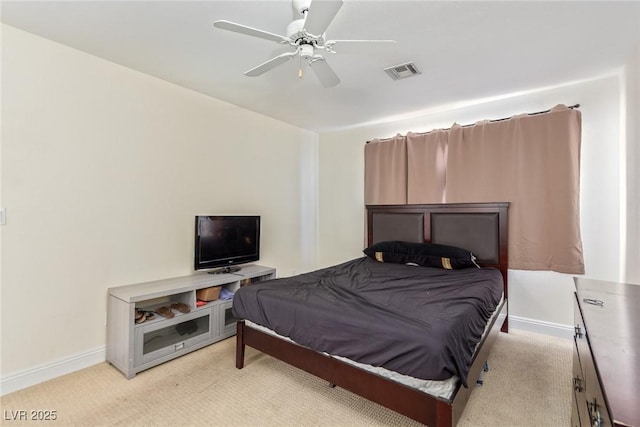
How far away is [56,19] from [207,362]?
284 centimetres

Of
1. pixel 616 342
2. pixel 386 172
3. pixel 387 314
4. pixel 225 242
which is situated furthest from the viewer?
pixel 386 172

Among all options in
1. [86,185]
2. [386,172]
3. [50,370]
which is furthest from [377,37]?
[50,370]

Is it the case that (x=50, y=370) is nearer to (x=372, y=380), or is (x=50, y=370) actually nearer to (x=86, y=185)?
(x=86, y=185)

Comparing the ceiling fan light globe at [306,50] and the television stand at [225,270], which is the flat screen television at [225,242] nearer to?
the television stand at [225,270]

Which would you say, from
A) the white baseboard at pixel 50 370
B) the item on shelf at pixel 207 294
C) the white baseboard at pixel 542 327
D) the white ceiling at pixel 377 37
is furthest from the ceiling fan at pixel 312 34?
the white baseboard at pixel 542 327

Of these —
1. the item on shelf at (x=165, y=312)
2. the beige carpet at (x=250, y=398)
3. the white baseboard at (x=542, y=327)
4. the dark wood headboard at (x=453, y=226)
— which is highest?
the dark wood headboard at (x=453, y=226)

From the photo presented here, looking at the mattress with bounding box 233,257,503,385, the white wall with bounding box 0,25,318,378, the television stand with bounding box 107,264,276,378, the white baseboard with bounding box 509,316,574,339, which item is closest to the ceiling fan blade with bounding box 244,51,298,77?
the white wall with bounding box 0,25,318,378

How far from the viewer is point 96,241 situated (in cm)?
264

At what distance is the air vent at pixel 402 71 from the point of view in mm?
2748

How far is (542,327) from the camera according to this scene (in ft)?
10.5

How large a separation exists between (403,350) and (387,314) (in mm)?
272

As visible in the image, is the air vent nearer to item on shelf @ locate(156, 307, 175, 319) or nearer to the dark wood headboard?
the dark wood headboard

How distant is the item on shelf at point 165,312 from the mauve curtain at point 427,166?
3037mm

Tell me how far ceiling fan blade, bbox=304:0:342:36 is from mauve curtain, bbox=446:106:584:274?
2.56 metres
